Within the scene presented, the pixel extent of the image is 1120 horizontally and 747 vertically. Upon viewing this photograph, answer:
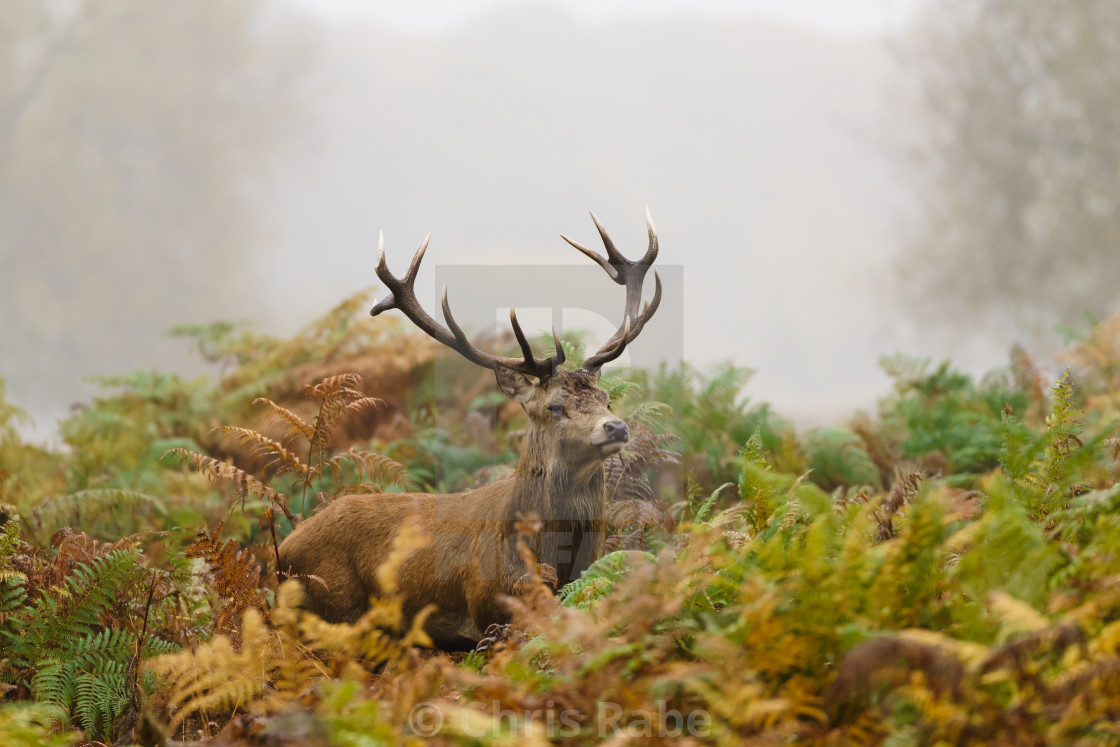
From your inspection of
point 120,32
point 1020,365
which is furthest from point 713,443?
point 120,32

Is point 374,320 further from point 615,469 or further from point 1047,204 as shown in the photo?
point 1047,204

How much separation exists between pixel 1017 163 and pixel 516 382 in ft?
72.0

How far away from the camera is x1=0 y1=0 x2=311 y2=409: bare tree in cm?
2825

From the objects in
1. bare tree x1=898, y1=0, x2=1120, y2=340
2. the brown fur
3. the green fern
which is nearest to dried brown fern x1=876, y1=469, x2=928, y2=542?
the green fern

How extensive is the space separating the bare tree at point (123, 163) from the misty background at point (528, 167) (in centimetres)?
8

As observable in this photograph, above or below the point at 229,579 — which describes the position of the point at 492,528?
above

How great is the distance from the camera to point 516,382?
14.9ft

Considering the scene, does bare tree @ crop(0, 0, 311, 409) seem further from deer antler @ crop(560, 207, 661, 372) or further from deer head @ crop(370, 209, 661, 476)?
deer antler @ crop(560, 207, 661, 372)

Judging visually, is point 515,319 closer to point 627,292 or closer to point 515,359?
point 515,359

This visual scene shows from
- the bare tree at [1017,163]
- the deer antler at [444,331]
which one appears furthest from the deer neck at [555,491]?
the bare tree at [1017,163]

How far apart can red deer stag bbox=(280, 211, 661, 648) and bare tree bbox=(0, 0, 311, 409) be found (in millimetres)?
27793

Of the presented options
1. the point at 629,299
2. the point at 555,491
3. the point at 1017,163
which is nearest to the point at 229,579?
the point at 555,491

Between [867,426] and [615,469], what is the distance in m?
3.91

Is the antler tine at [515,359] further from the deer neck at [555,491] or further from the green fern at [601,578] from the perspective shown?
the green fern at [601,578]
